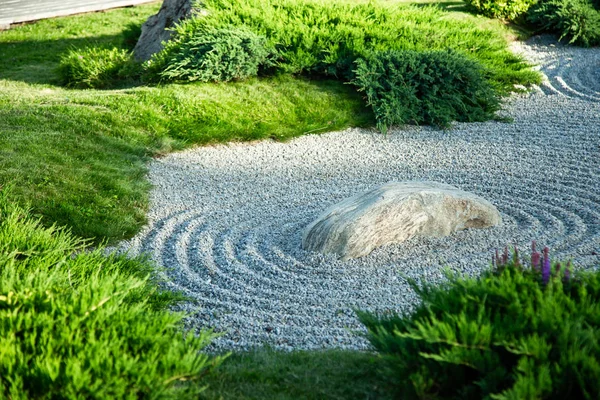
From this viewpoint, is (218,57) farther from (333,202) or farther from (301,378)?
(301,378)

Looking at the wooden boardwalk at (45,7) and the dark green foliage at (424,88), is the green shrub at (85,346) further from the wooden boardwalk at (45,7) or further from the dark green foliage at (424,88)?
the wooden boardwalk at (45,7)

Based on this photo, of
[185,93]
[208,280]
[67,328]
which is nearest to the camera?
[67,328]

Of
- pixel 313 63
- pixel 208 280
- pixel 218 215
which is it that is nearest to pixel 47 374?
pixel 208 280

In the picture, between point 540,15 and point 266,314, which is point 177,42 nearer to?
point 266,314

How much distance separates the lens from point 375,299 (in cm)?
488

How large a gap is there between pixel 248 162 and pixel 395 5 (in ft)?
18.4

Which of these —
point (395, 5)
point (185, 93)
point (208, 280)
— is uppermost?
point (395, 5)

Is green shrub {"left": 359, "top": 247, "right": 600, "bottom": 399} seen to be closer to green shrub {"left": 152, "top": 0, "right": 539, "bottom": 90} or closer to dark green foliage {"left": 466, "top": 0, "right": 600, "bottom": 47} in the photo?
green shrub {"left": 152, "top": 0, "right": 539, "bottom": 90}

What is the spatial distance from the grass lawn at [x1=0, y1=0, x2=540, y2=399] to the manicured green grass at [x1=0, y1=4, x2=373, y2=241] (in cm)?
1

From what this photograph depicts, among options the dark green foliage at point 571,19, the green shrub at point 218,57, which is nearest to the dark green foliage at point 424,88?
the green shrub at point 218,57

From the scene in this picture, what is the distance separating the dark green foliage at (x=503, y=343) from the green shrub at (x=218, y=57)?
6.82 metres

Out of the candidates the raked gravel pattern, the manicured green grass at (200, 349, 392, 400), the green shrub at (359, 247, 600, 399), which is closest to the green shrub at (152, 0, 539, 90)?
the raked gravel pattern

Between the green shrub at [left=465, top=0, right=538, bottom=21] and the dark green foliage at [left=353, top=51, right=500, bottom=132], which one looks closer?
the dark green foliage at [left=353, top=51, right=500, bottom=132]

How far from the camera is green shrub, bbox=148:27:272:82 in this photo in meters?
9.38
